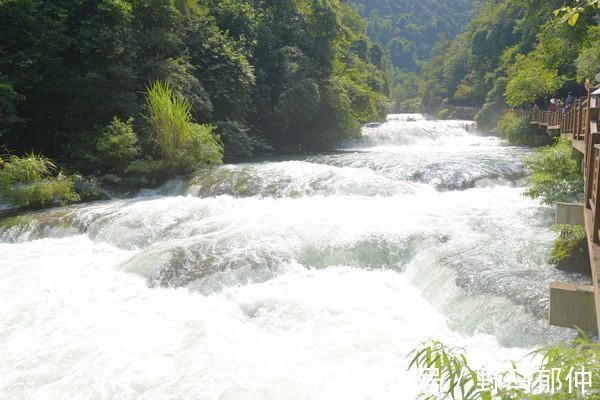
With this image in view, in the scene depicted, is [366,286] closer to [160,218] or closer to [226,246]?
[226,246]

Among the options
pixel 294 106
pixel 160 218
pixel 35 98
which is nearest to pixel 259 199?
pixel 160 218

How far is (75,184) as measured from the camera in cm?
1121

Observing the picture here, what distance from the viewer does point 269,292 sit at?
5.75 meters

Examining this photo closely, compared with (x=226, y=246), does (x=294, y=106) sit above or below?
above

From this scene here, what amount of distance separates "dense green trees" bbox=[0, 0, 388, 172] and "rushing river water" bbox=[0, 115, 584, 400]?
176 inches

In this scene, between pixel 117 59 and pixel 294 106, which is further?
pixel 294 106

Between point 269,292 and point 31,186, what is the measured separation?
7.13 metres

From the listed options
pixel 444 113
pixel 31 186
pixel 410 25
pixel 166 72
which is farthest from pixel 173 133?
pixel 410 25

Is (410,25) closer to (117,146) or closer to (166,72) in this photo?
(166,72)

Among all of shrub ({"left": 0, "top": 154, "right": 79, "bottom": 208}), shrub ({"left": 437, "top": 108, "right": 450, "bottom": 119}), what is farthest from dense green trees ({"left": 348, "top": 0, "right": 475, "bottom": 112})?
shrub ({"left": 0, "top": 154, "right": 79, "bottom": 208})

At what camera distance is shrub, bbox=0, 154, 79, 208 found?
10031 millimetres

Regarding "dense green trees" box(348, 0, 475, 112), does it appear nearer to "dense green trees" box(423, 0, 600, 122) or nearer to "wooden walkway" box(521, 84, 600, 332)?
"dense green trees" box(423, 0, 600, 122)

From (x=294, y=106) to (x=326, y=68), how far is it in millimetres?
2833

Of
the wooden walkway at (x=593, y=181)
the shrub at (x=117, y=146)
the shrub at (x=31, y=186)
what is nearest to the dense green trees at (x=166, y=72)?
the shrub at (x=117, y=146)
